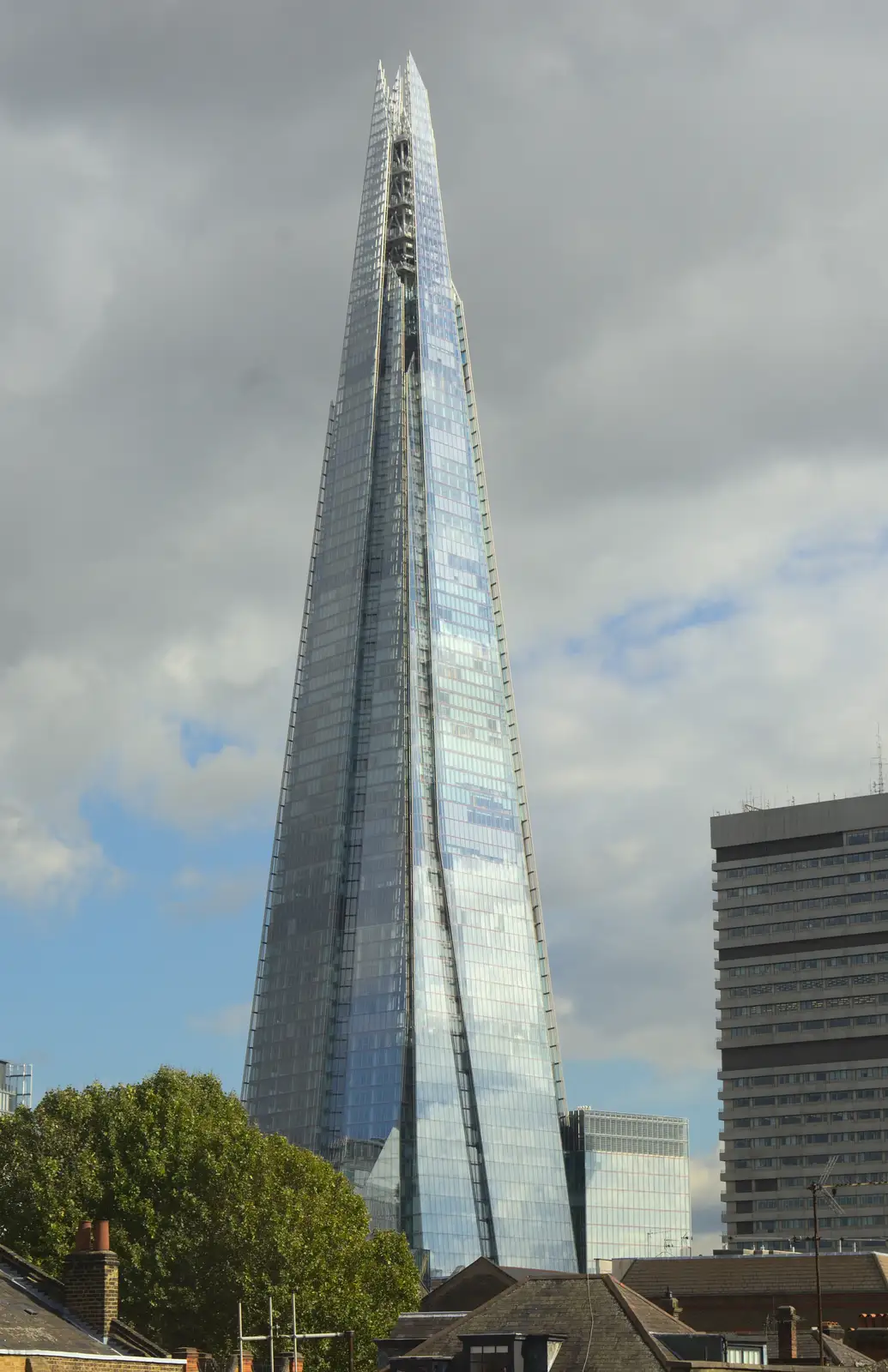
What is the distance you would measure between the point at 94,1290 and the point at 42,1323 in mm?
2486

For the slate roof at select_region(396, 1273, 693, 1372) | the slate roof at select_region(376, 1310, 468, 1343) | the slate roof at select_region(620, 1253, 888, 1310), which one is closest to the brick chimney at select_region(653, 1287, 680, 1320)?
the slate roof at select_region(620, 1253, 888, 1310)

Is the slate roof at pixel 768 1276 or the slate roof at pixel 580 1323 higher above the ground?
the slate roof at pixel 768 1276

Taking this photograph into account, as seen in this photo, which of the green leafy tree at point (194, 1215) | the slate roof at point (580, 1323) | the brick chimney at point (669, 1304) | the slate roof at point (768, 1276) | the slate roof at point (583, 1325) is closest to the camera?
the slate roof at point (583, 1325)

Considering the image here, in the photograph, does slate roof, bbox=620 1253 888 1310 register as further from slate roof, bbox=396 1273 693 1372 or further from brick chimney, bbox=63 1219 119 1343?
brick chimney, bbox=63 1219 119 1343

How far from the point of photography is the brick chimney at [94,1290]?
6178 cm

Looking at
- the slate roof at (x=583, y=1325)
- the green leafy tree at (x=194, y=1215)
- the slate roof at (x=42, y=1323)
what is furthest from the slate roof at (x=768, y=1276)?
the slate roof at (x=42, y=1323)

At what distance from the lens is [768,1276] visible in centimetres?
13450

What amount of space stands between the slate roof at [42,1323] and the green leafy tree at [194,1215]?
171 feet

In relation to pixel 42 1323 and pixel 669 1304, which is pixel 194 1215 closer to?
pixel 669 1304

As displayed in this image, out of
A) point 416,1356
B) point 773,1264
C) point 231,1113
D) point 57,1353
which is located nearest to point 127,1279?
point 231,1113

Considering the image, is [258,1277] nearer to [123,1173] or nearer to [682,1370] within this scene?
[123,1173]

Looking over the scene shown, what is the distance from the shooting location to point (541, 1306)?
86.5 m

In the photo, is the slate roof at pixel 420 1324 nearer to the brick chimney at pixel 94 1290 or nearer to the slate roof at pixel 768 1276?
the slate roof at pixel 768 1276

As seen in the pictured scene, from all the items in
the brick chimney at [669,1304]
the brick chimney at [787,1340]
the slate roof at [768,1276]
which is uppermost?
the slate roof at [768,1276]
